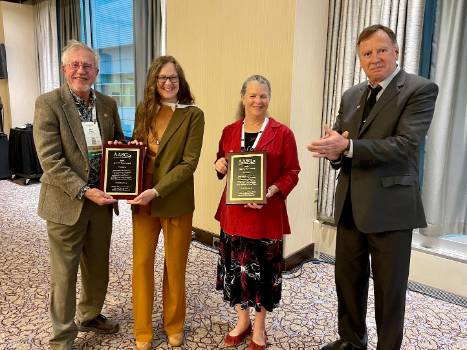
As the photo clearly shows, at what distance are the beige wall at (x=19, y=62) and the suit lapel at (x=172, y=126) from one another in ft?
21.6

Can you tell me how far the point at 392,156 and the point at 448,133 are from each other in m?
1.48

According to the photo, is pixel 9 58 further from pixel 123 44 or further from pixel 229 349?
pixel 229 349

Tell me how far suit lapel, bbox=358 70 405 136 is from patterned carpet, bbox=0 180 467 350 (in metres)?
1.37

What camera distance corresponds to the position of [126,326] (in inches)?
92.5

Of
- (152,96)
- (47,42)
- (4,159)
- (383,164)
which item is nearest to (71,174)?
(152,96)

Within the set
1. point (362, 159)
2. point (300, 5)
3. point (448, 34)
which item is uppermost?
point (300, 5)

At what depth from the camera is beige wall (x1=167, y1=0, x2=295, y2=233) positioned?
2889mm

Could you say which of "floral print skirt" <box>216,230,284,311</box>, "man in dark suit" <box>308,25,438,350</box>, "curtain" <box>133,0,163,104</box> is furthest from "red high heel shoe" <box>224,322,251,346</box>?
"curtain" <box>133,0,163,104</box>

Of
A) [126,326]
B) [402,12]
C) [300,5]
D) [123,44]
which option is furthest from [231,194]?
[123,44]

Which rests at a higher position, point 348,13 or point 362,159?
point 348,13

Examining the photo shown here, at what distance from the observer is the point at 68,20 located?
6.52 metres

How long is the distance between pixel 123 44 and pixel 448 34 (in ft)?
15.1

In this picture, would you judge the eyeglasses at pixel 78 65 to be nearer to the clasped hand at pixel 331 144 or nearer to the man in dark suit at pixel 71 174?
the man in dark suit at pixel 71 174

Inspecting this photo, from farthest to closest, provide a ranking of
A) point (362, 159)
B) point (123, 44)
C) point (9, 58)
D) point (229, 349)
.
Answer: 1. point (9, 58)
2. point (123, 44)
3. point (229, 349)
4. point (362, 159)
